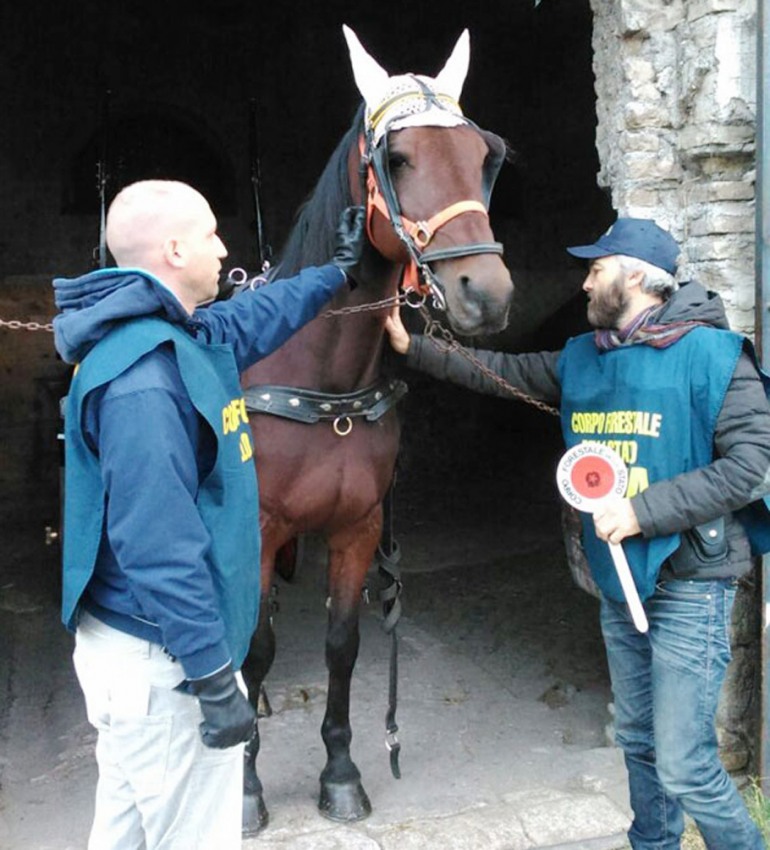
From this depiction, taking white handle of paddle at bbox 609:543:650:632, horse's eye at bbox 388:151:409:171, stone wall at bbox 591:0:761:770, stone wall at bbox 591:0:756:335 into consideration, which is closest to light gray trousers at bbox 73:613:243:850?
white handle of paddle at bbox 609:543:650:632

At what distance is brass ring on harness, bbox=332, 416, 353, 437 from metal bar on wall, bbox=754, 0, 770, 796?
126 cm

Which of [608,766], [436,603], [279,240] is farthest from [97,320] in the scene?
[279,240]

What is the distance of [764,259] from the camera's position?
3033 millimetres

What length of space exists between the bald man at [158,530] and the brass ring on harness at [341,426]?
38.0 inches

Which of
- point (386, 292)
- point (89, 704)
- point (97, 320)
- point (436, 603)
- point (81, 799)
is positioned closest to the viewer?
point (97, 320)

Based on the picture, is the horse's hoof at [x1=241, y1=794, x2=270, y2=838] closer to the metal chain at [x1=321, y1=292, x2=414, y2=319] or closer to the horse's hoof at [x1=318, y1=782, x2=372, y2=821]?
the horse's hoof at [x1=318, y1=782, x2=372, y2=821]

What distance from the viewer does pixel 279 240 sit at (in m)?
7.96

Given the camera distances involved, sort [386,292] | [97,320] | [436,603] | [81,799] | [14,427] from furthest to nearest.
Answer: [14,427]
[436,603]
[81,799]
[386,292]
[97,320]

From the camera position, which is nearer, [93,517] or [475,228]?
[93,517]

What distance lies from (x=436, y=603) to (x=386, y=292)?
2.95 meters

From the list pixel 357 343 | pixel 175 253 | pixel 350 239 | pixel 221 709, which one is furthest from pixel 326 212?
pixel 221 709

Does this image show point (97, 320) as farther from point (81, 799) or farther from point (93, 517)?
point (81, 799)

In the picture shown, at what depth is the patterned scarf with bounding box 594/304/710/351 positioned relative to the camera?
2512 mm

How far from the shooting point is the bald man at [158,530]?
175cm
